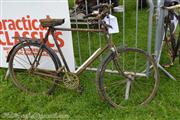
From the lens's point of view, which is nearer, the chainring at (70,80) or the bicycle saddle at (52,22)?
the bicycle saddle at (52,22)

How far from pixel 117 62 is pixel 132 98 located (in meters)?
0.63

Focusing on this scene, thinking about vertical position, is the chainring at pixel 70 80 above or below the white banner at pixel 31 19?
below

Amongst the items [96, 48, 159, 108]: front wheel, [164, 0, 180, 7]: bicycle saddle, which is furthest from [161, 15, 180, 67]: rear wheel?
[96, 48, 159, 108]: front wheel

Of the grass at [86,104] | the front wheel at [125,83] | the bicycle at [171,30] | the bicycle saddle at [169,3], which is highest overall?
the bicycle saddle at [169,3]

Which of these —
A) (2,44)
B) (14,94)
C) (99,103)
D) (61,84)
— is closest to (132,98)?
(99,103)

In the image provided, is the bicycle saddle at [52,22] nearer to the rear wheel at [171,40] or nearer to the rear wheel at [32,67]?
the rear wheel at [32,67]

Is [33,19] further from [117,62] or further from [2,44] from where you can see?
[117,62]

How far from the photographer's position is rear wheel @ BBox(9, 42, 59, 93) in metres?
3.67

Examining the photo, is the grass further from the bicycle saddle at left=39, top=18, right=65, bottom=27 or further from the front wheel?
the bicycle saddle at left=39, top=18, right=65, bottom=27

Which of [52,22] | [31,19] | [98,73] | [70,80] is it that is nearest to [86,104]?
[70,80]

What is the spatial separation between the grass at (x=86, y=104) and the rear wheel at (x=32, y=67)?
18 centimetres

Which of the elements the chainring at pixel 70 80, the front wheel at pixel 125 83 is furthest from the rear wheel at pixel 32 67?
the front wheel at pixel 125 83

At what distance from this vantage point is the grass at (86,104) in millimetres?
3379

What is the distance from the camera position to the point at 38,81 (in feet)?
13.7
